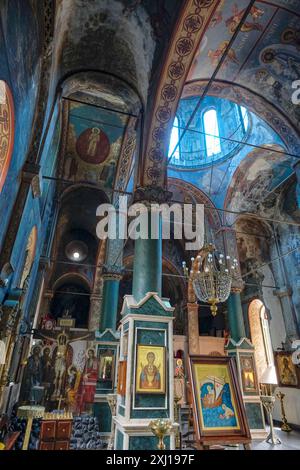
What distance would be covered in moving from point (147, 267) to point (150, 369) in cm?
162

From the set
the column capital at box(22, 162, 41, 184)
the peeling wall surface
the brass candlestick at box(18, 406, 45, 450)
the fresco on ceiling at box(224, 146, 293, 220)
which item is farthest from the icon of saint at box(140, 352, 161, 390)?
the fresco on ceiling at box(224, 146, 293, 220)

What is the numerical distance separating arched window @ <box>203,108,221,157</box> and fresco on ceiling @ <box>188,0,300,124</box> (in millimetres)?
4357

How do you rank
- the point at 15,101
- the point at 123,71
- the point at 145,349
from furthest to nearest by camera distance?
the point at 123,71 → the point at 145,349 → the point at 15,101

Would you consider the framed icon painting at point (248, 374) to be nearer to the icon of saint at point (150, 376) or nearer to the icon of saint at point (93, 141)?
the icon of saint at point (150, 376)

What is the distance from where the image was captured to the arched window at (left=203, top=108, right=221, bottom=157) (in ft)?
37.6

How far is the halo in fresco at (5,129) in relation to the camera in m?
3.42

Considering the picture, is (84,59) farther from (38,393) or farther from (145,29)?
(38,393)

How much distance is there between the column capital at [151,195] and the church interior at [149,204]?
0.04m

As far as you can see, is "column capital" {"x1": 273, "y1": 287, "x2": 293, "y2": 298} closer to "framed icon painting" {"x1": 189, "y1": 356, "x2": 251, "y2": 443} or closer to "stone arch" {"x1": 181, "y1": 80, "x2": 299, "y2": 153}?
"stone arch" {"x1": 181, "y1": 80, "x2": 299, "y2": 153}

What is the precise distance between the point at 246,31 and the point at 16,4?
16.4 ft

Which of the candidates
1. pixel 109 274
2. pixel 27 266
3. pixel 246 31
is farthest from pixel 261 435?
pixel 246 31

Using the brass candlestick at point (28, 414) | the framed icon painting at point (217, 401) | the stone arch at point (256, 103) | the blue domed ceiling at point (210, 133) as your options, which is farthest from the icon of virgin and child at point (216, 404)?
the blue domed ceiling at point (210, 133)

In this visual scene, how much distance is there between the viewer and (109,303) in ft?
30.0

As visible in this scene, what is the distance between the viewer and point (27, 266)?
20.4 ft
